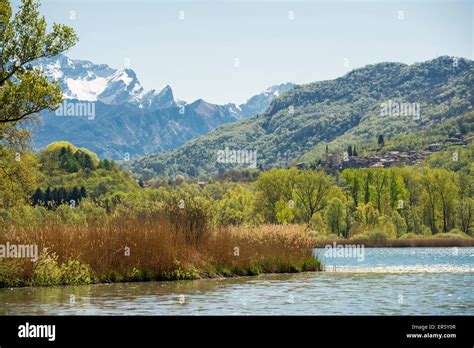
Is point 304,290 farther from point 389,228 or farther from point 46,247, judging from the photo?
point 389,228

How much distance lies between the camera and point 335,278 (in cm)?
3047

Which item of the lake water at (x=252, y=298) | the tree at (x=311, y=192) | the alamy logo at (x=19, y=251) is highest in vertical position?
the tree at (x=311, y=192)

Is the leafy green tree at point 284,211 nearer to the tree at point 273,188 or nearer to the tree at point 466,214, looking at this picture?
the tree at point 273,188

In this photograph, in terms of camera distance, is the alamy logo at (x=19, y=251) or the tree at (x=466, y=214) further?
the tree at (x=466, y=214)

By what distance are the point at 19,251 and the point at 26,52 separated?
7256mm

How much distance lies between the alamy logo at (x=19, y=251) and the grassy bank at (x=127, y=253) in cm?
13

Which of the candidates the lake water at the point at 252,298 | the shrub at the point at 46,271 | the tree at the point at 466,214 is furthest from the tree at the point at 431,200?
the shrub at the point at 46,271

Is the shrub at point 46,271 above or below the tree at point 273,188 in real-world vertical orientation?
below

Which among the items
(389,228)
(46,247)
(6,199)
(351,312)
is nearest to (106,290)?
(46,247)

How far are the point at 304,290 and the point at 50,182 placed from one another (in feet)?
393

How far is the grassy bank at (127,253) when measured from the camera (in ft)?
83.3
